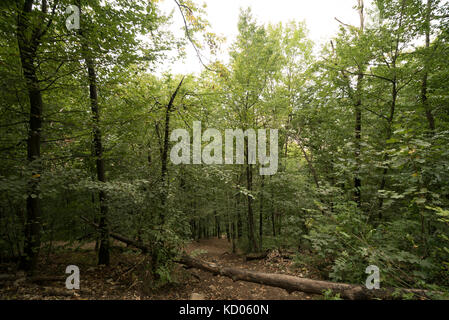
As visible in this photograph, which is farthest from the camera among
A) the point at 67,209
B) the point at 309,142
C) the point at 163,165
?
the point at 309,142

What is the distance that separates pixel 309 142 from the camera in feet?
25.1

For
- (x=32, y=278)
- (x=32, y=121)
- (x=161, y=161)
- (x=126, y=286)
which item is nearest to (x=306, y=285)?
(x=126, y=286)

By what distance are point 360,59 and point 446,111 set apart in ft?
8.56

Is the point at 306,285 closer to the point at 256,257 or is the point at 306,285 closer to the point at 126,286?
the point at 126,286

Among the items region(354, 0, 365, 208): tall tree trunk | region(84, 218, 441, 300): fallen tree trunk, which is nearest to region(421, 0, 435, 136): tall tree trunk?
region(354, 0, 365, 208): tall tree trunk

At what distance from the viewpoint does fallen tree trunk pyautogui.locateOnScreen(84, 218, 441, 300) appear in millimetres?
2710

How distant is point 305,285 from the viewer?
149 inches

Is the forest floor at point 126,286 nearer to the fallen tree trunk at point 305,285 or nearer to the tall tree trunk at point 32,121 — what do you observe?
the fallen tree trunk at point 305,285

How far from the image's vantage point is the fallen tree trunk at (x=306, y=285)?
8.89 ft

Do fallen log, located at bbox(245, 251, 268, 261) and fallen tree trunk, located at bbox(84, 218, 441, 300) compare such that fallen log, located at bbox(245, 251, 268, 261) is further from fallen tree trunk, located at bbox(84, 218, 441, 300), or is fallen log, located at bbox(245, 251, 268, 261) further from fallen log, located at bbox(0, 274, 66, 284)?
fallen log, located at bbox(0, 274, 66, 284)

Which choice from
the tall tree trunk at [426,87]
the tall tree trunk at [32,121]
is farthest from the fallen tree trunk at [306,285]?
the tall tree trunk at [426,87]
